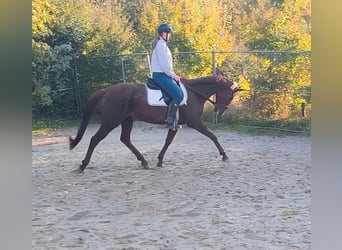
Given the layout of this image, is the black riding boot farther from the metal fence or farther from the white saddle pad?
the metal fence

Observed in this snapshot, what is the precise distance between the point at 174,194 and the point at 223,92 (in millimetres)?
501

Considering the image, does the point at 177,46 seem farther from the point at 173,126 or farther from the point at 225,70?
the point at 173,126

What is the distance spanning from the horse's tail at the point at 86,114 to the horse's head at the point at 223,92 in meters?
0.52

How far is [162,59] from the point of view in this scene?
8.03 feet

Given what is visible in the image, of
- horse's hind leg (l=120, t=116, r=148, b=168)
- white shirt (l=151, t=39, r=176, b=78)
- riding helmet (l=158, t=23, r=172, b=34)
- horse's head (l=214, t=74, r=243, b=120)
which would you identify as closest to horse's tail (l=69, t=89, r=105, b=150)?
horse's hind leg (l=120, t=116, r=148, b=168)

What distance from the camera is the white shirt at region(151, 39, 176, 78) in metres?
2.44

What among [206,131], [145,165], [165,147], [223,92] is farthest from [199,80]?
[145,165]

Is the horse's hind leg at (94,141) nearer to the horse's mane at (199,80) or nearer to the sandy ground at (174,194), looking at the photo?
the sandy ground at (174,194)

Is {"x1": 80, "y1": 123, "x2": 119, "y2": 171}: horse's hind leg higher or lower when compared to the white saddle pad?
lower

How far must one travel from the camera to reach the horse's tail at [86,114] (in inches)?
96.5

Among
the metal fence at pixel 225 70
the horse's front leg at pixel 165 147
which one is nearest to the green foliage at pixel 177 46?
the metal fence at pixel 225 70

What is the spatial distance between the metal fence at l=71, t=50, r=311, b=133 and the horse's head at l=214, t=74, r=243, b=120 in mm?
26
